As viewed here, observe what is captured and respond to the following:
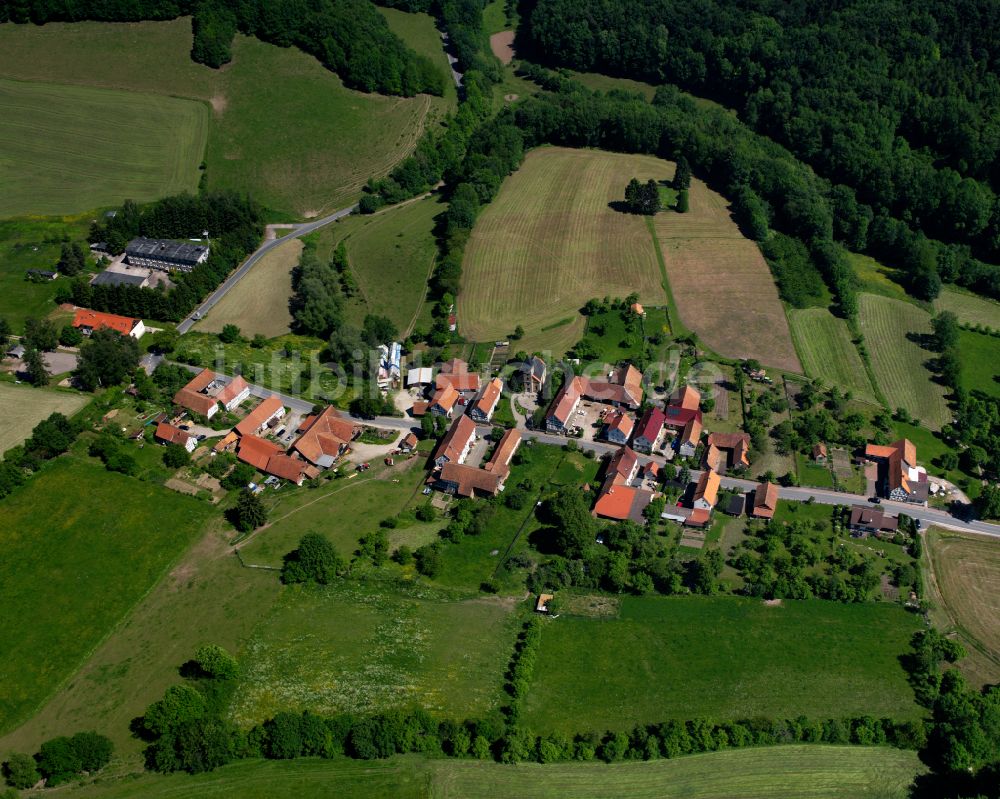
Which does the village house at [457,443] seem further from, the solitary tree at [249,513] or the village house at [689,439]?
the village house at [689,439]

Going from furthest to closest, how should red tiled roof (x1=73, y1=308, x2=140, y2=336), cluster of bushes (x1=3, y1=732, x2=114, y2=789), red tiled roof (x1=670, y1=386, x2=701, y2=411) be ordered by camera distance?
red tiled roof (x1=73, y1=308, x2=140, y2=336)
red tiled roof (x1=670, y1=386, x2=701, y2=411)
cluster of bushes (x1=3, y1=732, x2=114, y2=789)

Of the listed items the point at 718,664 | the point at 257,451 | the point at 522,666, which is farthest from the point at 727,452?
the point at 257,451

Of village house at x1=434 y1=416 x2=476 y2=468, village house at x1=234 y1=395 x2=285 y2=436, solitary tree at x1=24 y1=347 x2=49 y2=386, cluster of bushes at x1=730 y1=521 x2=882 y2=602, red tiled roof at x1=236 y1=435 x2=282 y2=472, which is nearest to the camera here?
cluster of bushes at x1=730 y1=521 x2=882 y2=602

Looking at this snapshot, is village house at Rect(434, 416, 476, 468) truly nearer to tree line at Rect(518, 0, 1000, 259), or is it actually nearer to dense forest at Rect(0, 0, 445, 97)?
dense forest at Rect(0, 0, 445, 97)

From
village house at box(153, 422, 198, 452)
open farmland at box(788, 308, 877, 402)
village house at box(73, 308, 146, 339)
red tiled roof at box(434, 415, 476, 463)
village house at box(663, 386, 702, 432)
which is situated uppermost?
open farmland at box(788, 308, 877, 402)

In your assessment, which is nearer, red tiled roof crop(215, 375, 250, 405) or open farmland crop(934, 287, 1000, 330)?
red tiled roof crop(215, 375, 250, 405)

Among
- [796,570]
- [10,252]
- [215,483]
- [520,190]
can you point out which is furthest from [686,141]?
[10,252]

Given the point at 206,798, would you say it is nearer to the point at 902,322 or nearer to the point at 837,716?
the point at 837,716

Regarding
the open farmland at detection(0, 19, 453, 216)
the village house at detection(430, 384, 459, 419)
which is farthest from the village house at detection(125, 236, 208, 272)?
the village house at detection(430, 384, 459, 419)
